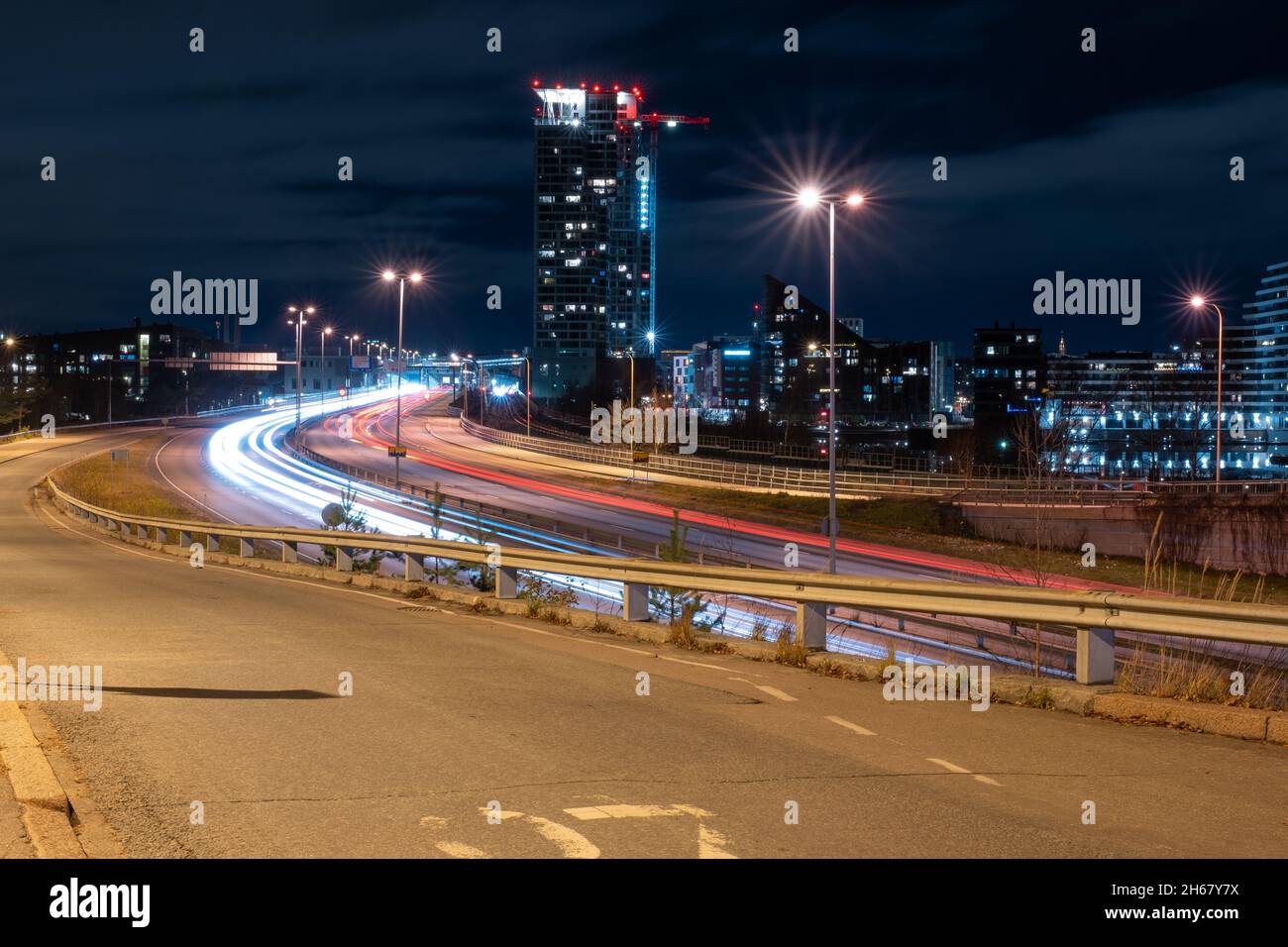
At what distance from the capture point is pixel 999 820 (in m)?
5.84

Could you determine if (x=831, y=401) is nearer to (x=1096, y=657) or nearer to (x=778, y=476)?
(x=1096, y=657)

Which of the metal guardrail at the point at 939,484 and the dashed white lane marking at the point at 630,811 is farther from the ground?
the dashed white lane marking at the point at 630,811

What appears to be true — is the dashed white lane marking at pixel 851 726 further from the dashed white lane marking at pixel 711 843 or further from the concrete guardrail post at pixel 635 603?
the concrete guardrail post at pixel 635 603

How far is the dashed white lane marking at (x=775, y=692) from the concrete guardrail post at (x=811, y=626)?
1450 mm

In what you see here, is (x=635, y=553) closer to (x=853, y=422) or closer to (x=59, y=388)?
(x=853, y=422)

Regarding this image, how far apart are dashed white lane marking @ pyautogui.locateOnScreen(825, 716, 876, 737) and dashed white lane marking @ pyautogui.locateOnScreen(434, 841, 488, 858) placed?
3528 millimetres

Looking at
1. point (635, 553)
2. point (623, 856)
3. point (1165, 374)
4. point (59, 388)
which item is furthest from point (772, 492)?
point (59, 388)

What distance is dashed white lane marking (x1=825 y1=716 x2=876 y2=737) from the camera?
799 cm

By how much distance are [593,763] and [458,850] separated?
1864mm

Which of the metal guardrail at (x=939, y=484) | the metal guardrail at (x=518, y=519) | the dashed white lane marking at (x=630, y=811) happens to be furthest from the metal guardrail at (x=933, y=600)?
the metal guardrail at (x=939, y=484)

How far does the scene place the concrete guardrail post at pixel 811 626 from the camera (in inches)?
445

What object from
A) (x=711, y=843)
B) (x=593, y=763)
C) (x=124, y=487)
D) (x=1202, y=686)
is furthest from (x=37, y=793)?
(x=124, y=487)

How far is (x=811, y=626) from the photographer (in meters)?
11.4
